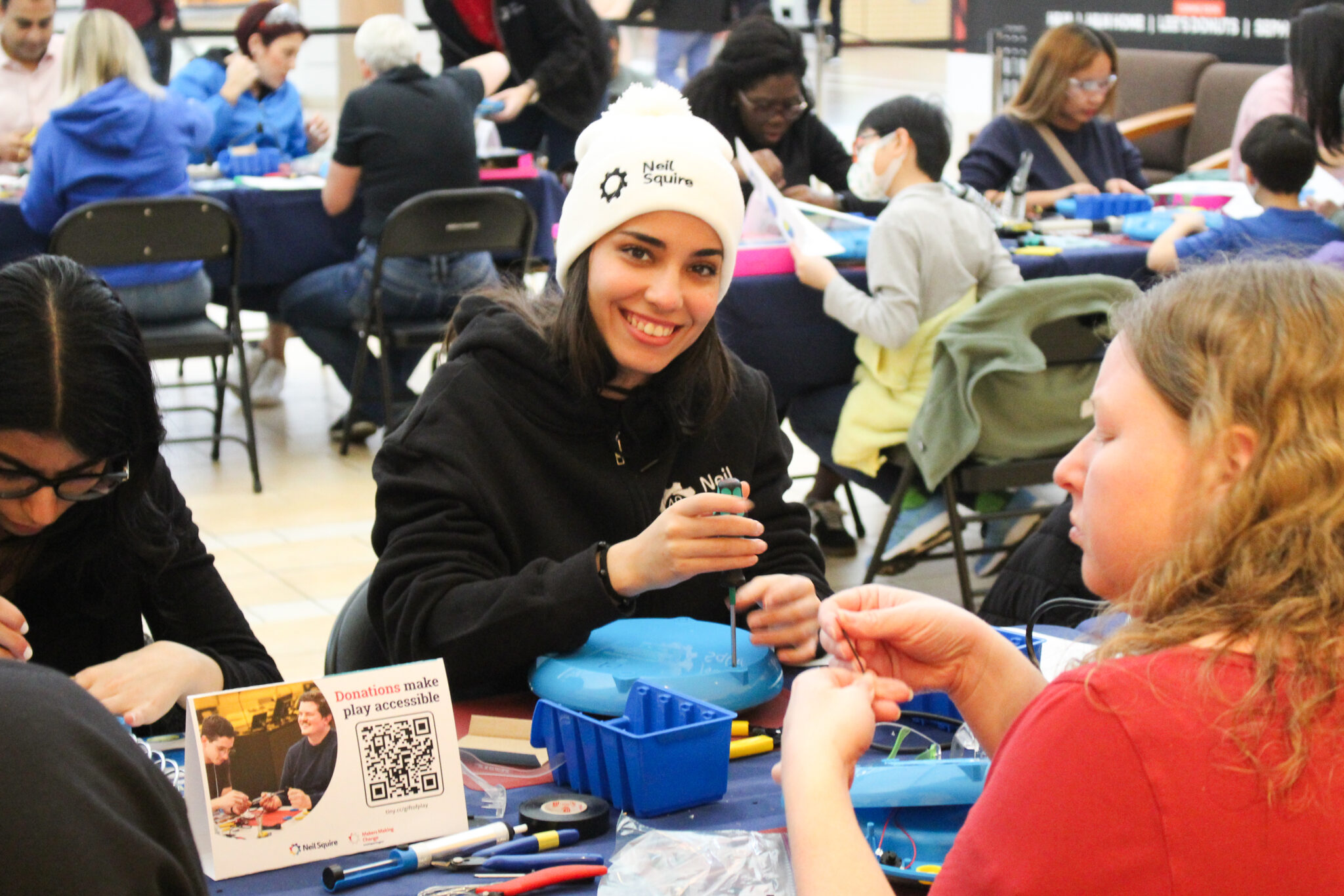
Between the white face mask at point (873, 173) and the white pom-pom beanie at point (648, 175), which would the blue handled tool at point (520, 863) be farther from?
the white face mask at point (873, 173)

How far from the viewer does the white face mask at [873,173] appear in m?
3.89

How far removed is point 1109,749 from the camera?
89cm

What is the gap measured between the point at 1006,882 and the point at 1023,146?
4.64 meters

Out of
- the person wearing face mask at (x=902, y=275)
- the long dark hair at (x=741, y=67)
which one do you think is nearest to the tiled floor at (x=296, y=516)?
the person wearing face mask at (x=902, y=275)

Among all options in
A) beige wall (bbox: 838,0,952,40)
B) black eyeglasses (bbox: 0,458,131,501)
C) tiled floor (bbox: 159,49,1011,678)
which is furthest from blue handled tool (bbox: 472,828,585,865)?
beige wall (bbox: 838,0,952,40)

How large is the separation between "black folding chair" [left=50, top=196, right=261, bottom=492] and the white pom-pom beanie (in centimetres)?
278

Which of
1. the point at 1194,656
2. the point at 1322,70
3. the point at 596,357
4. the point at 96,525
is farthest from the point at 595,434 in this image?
the point at 1322,70

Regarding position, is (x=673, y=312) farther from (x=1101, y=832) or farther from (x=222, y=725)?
(x=1101, y=832)

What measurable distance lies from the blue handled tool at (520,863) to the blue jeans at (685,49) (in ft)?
28.8

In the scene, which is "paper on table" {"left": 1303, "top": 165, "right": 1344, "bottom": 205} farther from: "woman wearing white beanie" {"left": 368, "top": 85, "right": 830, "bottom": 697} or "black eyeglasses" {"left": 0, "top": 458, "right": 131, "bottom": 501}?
"black eyeglasses" {"left": 0, "top": 458, "right": 131, "bottom": 501}

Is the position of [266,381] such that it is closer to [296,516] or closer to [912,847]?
[296,516]

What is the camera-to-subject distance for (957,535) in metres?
3.63

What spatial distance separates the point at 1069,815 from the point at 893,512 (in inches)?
110

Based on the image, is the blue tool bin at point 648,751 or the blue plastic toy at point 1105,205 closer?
the blue tool bin at point 648,751
